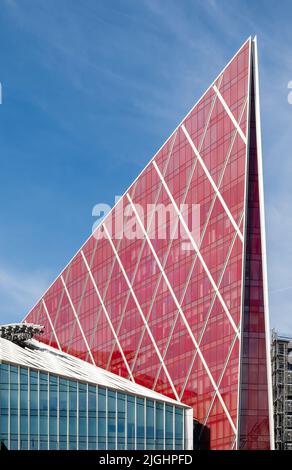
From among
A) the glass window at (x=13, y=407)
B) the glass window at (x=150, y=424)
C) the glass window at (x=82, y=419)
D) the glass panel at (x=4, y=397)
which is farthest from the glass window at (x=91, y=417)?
the glass panel at (x=4, y=397)

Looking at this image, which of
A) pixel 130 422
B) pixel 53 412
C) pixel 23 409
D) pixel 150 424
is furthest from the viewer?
pixel 150 424

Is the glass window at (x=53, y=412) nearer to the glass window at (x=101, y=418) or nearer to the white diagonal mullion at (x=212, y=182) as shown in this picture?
the glass window at (x=101, y=418)

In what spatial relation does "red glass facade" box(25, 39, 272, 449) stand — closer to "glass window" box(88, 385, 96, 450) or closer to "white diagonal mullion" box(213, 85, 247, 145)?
"white diagonal mullion" box(213, 85, 247, 145)

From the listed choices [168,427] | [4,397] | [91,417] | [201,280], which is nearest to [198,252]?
[201,280]

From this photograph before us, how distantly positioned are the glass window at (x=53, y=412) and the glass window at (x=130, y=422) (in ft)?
22.5

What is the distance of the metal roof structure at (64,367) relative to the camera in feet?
311

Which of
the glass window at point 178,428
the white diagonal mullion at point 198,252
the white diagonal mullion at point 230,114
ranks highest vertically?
the white diagonal mullion at point 230,114

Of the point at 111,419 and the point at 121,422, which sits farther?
the point at 121,422

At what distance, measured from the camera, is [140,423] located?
3748 inches

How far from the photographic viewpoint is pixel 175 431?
315 feet

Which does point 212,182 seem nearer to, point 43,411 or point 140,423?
point 140,423

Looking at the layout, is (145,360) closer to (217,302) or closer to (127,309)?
(127,309)
